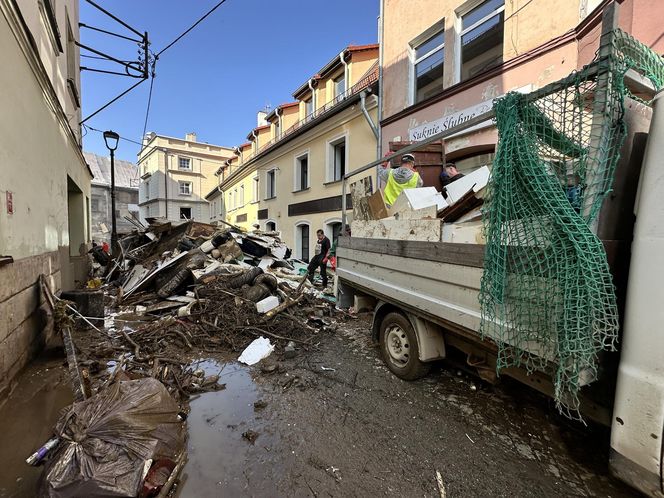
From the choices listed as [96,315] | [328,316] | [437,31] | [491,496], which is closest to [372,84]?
[437,31]

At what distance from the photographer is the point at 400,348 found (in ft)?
11.4

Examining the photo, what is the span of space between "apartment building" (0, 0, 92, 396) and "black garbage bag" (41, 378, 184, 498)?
182cm

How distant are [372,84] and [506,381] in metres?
9.25

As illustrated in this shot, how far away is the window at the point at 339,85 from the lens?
1209 centimetres

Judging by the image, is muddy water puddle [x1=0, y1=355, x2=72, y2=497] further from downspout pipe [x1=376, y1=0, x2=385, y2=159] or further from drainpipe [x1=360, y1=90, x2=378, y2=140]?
drainpipe [x1=360, y1=90, x2=378, y2=140]

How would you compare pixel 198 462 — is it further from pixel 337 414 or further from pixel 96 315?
pixel 96 315

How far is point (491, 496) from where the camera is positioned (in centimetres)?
195

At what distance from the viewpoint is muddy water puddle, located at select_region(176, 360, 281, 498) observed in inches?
79.8

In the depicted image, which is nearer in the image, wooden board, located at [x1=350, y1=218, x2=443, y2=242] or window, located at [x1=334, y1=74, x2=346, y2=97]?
wooden board, located at [x1=350, y1=218, x2=443, y2=242]

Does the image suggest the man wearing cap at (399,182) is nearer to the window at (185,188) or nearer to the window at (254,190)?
the window at (254,190)

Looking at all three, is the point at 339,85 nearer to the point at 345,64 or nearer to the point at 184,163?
the point at 345,64

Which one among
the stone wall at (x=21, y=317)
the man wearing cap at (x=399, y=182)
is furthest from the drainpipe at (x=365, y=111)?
the stone wall at (x=21, y=317)

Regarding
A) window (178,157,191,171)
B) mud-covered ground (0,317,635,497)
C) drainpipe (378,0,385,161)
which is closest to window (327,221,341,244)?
drainpipe (378,0,385,161)

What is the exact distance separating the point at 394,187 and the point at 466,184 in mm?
1424
